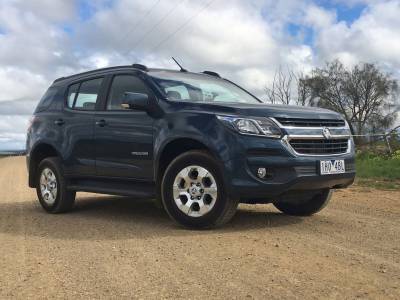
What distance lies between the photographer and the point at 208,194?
527cm

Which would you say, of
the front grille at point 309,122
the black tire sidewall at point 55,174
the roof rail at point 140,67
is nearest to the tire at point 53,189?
the black tire sidewall at point 55,174

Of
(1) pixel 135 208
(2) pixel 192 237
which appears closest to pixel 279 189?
(2) pixel 192 237

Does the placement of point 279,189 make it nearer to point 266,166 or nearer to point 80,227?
point 266,166

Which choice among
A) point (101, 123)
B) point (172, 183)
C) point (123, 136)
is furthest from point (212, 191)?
point (101, 123)

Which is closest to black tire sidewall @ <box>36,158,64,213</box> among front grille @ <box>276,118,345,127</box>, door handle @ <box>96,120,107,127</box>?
door handle @ <box>96,120,107,127</box>

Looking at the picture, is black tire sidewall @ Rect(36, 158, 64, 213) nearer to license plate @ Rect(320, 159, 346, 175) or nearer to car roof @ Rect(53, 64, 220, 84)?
car roof @ Rect(53, 64, 220, 84)

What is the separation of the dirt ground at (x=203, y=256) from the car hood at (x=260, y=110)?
3.82 ft

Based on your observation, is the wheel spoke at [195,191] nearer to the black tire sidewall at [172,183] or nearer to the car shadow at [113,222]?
the black tire sidewall at [172,183]

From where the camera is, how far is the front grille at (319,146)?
5.18 meters

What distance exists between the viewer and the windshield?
596 cm

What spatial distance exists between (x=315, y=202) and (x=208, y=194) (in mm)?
1698

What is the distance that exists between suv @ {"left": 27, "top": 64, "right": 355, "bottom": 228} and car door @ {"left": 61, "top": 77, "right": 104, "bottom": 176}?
13 millimetres

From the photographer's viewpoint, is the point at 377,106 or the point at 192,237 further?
the point at 377,106

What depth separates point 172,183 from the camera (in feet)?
17.9
